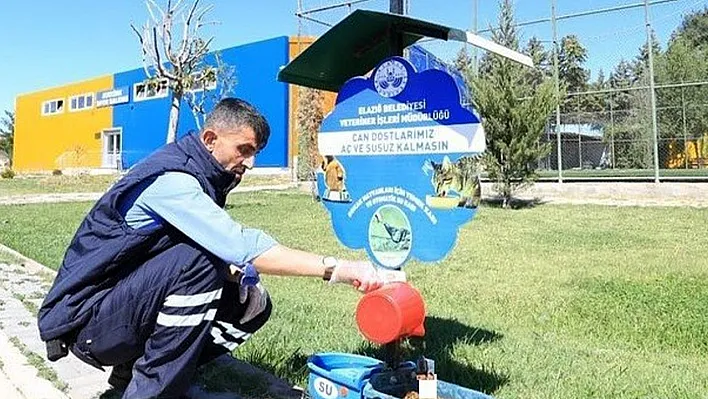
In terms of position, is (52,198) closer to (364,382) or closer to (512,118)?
(512,118)

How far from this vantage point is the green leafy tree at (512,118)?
14.0 m

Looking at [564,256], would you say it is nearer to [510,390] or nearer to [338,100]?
[510,390]

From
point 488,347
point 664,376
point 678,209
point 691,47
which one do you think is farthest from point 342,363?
point 691,47

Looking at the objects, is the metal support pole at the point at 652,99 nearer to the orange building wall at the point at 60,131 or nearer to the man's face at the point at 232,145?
the man's face at the point at 232,145

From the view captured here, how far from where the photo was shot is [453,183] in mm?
2520

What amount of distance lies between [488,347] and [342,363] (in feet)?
4.58

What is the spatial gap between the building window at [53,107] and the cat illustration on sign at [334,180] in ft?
149

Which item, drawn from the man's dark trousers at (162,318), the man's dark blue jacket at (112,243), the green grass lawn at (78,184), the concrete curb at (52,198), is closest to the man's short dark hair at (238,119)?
the man's dark blue jacket at (112,243)

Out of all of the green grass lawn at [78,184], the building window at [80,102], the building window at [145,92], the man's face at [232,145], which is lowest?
the man's face at [232,145]

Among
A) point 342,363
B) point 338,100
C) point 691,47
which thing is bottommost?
point 342,363

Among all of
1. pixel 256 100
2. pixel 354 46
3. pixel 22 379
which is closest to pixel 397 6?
pixel 354 46

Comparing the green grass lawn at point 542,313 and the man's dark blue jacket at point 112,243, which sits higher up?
the man's dark blue jacket at point 112,243

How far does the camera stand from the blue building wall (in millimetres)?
27719

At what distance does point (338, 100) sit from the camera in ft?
9.60
